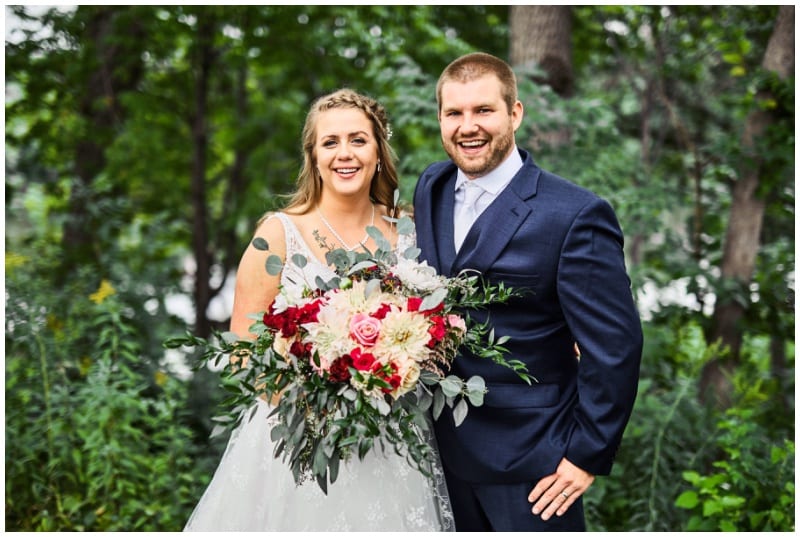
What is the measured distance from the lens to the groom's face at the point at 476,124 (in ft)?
8.05

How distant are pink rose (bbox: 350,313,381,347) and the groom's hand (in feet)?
2.57

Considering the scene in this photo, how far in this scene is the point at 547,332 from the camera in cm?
242

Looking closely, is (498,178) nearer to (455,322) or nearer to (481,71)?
(481,71)

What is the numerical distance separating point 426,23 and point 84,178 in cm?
358

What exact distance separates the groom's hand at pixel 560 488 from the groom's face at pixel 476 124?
3.27 ft

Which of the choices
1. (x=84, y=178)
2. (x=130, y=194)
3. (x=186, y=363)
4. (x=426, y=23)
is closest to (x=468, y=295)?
(x=186, y=363)

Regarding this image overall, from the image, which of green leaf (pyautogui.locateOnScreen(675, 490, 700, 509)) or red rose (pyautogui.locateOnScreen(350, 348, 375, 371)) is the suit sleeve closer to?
red rose (pyautogui.locateOnScreen(350, 348, 375, 371))

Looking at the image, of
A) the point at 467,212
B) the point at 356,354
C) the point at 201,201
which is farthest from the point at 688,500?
the point at 201,201

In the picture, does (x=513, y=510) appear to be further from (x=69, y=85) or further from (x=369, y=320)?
(x=69, y=85)

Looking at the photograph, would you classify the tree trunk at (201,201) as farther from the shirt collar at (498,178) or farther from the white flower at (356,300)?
the white flower at (356,300)

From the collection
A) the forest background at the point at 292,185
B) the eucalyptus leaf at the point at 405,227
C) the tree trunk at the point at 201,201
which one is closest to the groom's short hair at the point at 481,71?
the eucalyptus leaf at the point at 405,227

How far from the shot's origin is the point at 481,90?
246 cm

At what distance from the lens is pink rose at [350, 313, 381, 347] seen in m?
2.03

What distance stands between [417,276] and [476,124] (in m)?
0.62
